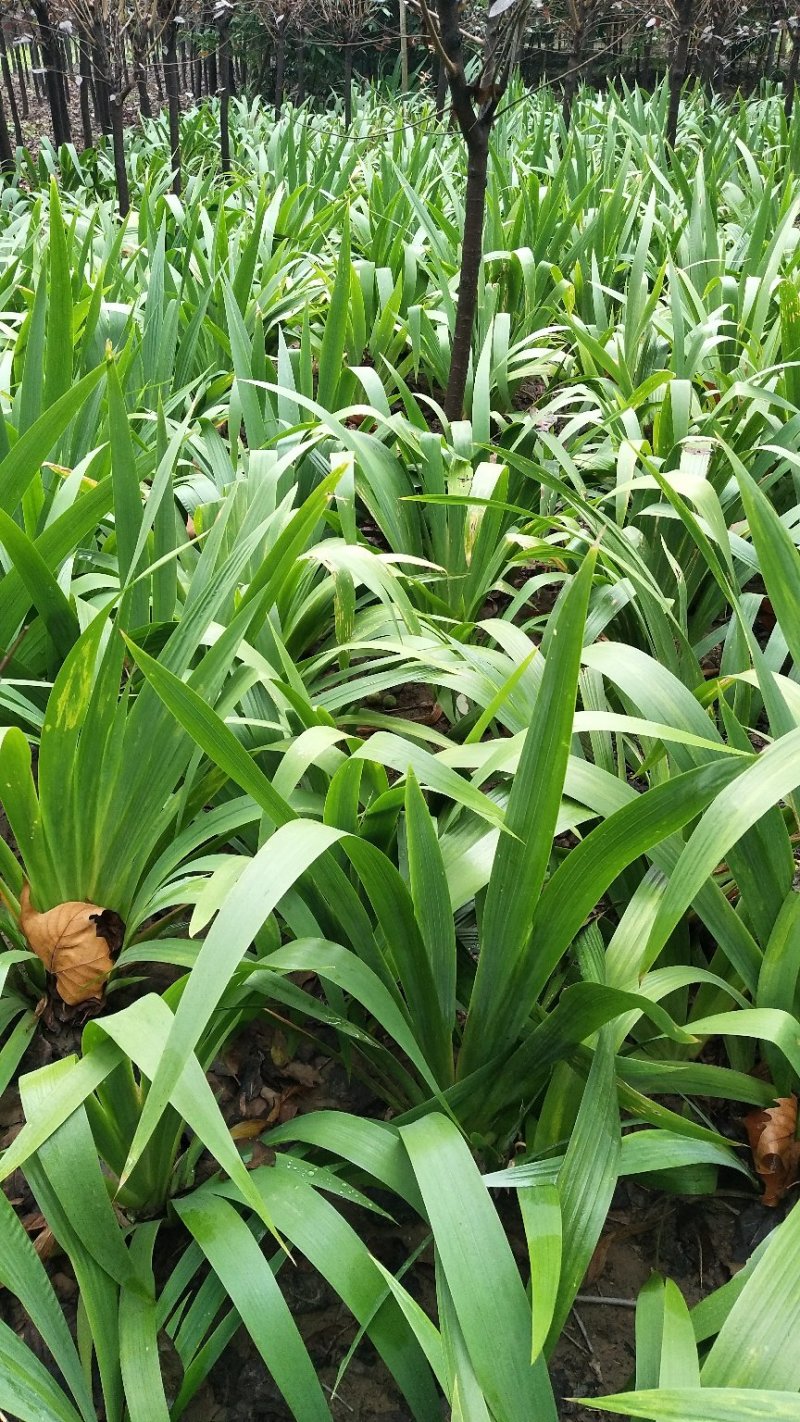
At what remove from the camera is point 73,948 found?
36.0 inches

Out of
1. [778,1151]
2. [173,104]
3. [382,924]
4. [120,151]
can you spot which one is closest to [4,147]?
[173,104]

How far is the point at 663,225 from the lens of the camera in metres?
2.77

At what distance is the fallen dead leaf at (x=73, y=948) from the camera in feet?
3.00

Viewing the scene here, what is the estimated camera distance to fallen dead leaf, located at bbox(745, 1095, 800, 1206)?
839 millimetres

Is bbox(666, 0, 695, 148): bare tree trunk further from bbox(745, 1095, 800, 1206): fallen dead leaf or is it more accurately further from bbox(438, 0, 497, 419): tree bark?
bbox(745, 1095, 800, 1206): fallen dead leaf

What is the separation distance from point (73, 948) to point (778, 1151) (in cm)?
65

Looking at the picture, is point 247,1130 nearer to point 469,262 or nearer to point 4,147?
point 469,262

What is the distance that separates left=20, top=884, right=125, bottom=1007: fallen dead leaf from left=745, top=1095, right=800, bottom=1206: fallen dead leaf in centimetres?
60

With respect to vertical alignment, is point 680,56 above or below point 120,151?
above

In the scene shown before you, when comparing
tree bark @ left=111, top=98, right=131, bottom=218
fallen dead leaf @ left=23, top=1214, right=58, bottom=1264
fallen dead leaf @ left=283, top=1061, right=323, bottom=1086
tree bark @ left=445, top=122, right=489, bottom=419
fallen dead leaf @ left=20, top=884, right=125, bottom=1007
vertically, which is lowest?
fallen dead leaf @ left=23, top=1214, right=58, bottom=1264

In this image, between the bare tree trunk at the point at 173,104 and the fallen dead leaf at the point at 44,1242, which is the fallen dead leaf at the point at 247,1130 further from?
the bare tree trunk at the point at 173,104

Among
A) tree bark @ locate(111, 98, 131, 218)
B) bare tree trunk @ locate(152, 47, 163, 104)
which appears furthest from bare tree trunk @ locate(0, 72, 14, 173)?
tree bark @ locate(111, 98, 131, 218)

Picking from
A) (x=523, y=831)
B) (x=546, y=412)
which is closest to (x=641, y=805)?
(x=523, y=831)

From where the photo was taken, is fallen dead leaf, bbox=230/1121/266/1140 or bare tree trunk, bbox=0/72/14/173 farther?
bare tree trunk, bbox=0/72/14/173
